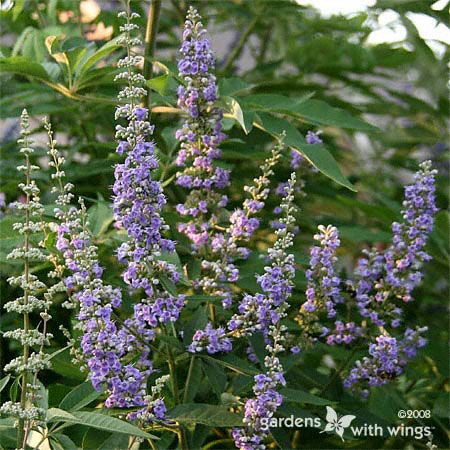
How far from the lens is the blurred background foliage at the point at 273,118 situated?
1.56 meters

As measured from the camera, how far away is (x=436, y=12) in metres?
1.89

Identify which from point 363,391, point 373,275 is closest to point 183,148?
point 373,275

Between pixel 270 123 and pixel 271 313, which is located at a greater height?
pixel 270 123

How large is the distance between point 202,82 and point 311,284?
1.19ft

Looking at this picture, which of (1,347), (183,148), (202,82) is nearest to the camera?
(202,82)

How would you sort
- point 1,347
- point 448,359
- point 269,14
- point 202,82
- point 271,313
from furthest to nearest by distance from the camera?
point 269,14, point 1,347, point 448,359, point 202,82, point 271,313

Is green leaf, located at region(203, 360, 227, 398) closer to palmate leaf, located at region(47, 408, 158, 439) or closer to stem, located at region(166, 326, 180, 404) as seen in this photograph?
stem, located at region(166, 326, 180, 404)

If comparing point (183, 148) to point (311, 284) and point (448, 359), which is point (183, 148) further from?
point (448, 359)

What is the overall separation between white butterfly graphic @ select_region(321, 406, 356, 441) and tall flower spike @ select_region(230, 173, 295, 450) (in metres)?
0.15

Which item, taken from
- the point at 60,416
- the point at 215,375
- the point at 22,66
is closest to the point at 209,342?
the point at 215,375

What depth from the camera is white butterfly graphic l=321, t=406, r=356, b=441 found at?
4.73 ft

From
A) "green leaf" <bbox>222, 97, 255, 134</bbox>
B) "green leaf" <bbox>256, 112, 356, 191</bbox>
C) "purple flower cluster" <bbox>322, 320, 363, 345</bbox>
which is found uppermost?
"green leaf" <bbox>222, 97, 255, 134</bbox>

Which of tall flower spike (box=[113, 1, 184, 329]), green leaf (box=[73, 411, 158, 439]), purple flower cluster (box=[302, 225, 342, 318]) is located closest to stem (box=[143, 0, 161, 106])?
tall flower spike (box=[113, 1, 184, 329])

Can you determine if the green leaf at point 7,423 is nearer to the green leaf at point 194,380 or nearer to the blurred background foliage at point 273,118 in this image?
the blurred background foliage at point 273,118
